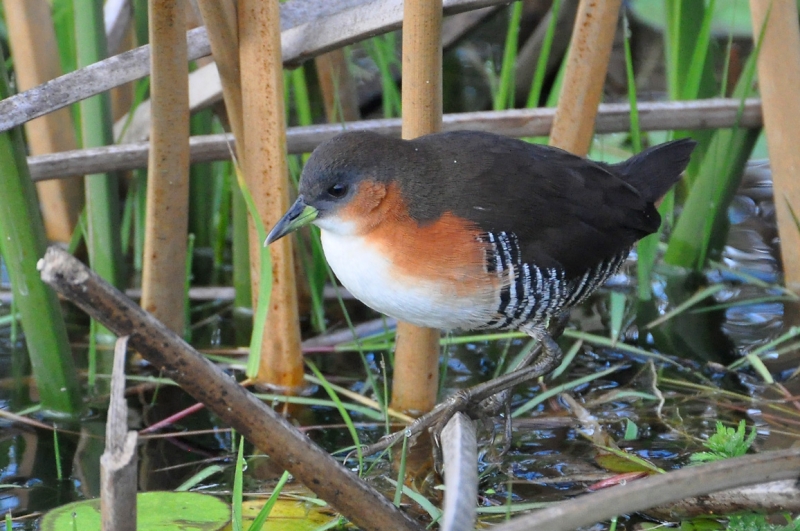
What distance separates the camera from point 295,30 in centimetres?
267

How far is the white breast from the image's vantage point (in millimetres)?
2004

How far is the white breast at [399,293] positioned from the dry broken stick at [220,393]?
0.49 meters

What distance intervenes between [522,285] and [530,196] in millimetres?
219

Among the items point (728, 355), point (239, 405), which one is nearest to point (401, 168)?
point (239, 405)

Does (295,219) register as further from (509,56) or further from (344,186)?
(509,56)

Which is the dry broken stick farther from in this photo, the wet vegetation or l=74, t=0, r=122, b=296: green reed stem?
l=74, t=0, r=122, b=296: green reed stem

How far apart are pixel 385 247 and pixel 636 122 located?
1253 millimetres

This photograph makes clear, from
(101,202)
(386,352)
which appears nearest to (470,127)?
(386,352)

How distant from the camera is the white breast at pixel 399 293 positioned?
2004 millimetres

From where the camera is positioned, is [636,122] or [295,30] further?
[636,122]

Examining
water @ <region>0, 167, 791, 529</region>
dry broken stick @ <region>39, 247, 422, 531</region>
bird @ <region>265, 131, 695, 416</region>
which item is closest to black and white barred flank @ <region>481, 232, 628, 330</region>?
bird @ <region>265, 131, 695, 416</region>

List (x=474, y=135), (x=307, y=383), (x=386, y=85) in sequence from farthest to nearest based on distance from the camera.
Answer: (x=386, y=85) → (x=307, y=383) → (x=474, y=135)

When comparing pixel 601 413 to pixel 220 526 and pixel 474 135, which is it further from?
pixel 220 526

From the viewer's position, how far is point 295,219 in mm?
2068
